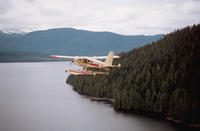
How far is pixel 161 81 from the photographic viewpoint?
102 m

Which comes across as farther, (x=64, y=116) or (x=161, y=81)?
(x=161, y=81)


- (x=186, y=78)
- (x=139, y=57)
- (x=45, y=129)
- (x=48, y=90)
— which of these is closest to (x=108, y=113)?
(x=45, y=129)

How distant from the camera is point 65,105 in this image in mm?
103938

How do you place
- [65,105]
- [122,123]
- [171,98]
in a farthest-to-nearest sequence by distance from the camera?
[65,105], [171,98], [122,123]

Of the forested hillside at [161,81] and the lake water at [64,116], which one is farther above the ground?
the forested hillside at [161,81]

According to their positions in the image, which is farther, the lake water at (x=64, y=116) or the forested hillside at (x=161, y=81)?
the forested hillside at (x=161, y=81)

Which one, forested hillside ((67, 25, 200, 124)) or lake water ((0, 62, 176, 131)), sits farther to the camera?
forested hillside ((67, 25, 200, 124))

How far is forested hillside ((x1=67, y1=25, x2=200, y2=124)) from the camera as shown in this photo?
87.8m

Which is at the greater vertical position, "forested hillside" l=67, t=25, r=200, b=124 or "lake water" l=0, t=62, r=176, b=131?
"forested hillside" l=67, t=25, r=200, b=124

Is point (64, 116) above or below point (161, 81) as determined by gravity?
below

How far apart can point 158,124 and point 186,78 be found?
26.5 metres

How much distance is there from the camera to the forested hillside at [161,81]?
3457 inches

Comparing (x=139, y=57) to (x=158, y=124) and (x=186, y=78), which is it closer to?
(x=186, y=78)

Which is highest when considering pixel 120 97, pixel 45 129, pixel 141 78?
pixel 141 78
